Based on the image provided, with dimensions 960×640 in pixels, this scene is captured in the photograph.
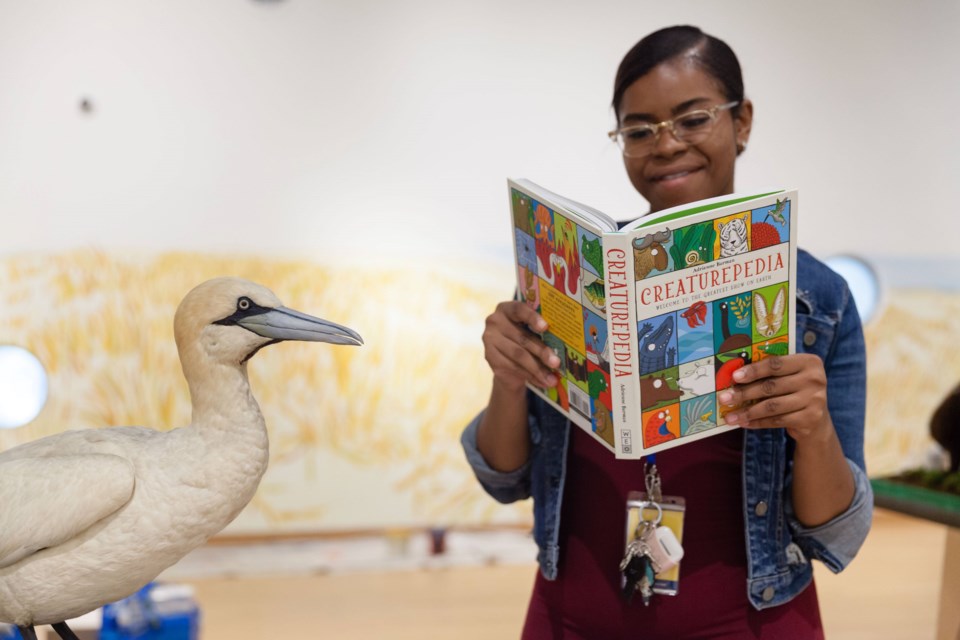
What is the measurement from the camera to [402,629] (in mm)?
2998

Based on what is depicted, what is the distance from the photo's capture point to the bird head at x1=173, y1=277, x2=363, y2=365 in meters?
0.93

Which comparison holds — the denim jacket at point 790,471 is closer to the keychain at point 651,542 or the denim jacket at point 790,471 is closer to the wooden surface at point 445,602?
the keychain at point 651,542

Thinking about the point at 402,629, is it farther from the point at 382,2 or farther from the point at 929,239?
the point at 929,239

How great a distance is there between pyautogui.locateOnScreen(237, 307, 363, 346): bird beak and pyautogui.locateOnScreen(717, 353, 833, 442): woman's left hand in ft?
1.58

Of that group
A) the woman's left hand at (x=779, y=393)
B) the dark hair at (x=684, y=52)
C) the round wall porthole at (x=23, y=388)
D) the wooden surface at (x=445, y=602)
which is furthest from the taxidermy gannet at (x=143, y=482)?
the round wall porthole at (x=23, y=388)

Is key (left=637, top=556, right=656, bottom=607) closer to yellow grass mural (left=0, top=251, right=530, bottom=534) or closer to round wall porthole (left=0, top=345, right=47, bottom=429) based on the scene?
yellow grass mural (left=0, top=251, right=530, bottom=534)

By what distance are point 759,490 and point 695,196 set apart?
0.42 meters

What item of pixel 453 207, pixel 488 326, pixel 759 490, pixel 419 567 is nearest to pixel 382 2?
pixel 453 207

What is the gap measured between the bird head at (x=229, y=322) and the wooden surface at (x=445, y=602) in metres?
2.22

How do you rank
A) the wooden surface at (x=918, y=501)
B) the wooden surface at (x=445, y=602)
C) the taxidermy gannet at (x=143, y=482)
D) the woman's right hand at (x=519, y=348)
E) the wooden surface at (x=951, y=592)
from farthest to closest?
the wooden surface at (x=445, y=602), the wooden surface at (x=951, y=592), the wooden surface at (x=918, y=501), the woman's right hand at (x=519, y=348), the taxidermy gannet at (x=143, y=482)

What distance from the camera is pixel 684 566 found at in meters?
1.30

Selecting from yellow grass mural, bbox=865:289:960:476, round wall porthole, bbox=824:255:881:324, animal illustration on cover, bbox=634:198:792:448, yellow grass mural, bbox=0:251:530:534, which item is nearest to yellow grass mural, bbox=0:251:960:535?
yellow grass mural, bbox=0:251:530:534

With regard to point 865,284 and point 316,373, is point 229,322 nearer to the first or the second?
point 316,373

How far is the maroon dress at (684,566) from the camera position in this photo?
1.28 metres
